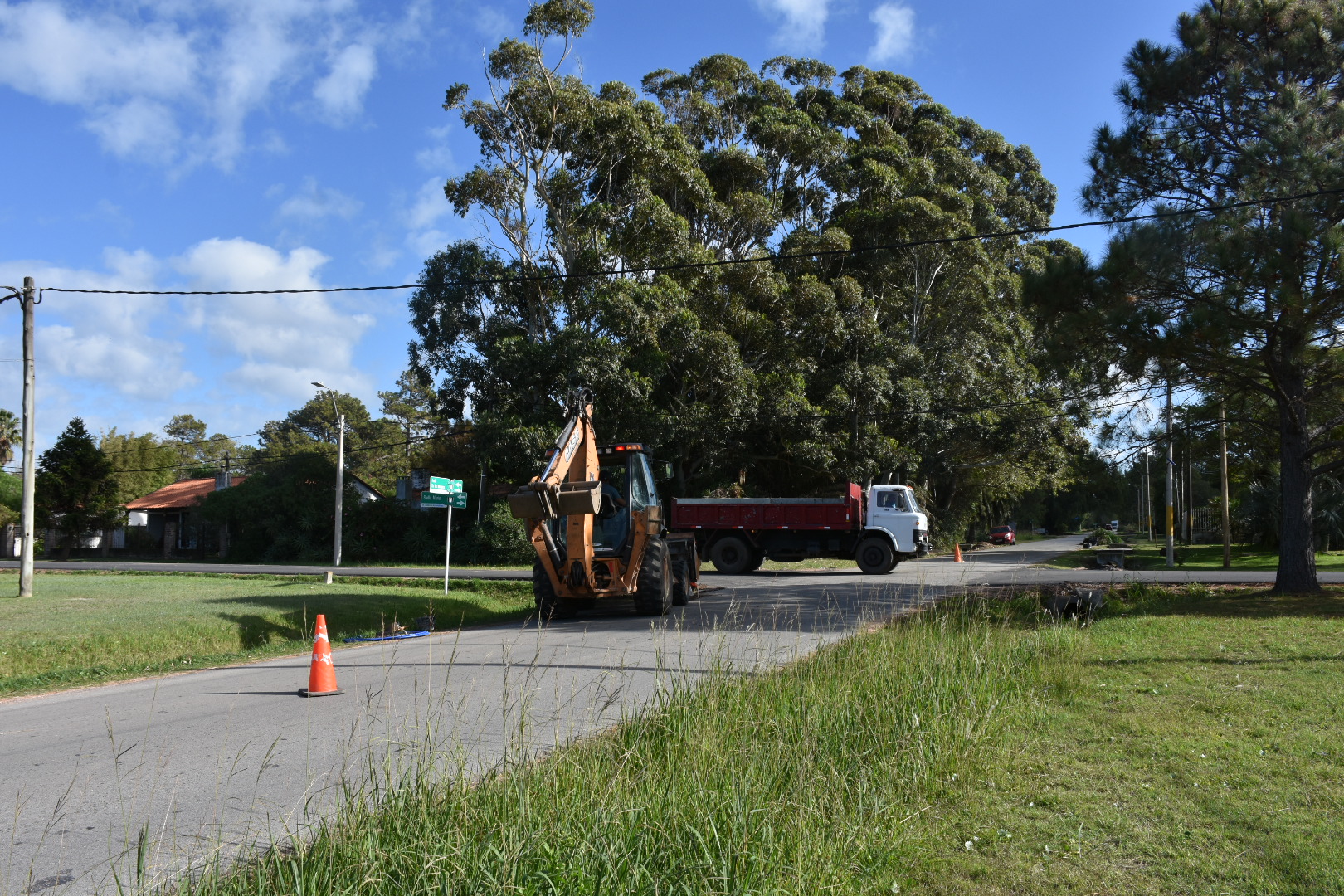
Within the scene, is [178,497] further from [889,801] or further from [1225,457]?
[889,801]

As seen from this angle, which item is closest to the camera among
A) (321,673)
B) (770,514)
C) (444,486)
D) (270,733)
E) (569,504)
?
(270,733)

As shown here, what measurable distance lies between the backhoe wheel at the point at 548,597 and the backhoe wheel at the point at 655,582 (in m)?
1.25

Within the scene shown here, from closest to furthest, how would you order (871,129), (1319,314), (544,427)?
(1319,314), (544,427), (871,129)

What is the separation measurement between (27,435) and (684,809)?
20176 millimetres

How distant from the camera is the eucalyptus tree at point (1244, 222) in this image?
14586 millimetres

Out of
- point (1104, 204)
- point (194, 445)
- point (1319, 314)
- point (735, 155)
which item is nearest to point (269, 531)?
point (735, 155)

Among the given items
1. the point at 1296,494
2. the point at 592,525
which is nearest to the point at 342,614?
the point at 592,525

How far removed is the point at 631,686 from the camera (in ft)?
28.0

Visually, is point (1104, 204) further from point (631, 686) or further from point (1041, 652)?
point (631, 686)

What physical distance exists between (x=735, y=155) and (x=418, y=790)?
1310 inches

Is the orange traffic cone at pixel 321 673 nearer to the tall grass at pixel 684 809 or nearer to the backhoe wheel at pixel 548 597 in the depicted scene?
the tall grass at pixel 684 809

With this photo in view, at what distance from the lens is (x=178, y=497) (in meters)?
55.3

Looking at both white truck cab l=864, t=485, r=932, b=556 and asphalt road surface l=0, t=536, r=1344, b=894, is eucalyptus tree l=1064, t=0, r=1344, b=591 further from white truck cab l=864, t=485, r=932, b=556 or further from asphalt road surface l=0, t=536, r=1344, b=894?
white truck cab l=864, t=485, r=932, b=556

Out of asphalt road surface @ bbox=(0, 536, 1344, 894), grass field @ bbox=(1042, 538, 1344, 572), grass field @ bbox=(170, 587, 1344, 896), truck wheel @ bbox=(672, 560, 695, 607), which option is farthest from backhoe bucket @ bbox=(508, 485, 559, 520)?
grass field @ bbox=(1042, 538, 1344, 572)
